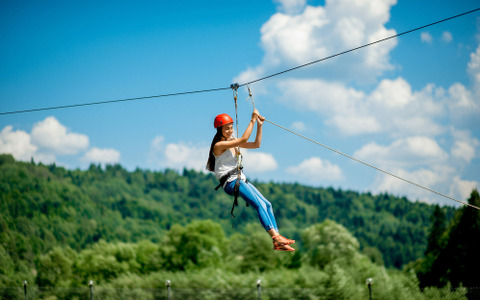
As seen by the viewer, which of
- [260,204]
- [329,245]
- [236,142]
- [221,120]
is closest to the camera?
[260,204]

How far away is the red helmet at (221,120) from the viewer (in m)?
7.46

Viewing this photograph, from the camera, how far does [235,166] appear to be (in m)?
7.49

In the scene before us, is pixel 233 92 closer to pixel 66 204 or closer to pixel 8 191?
pixel 8 191

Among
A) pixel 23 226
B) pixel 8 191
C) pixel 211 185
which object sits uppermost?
pixel 211 185

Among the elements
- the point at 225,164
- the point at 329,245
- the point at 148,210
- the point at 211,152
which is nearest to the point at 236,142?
the point at 225,164

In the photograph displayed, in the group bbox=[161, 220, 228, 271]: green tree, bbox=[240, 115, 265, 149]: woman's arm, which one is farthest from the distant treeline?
bbox=[240, 115, 265, 149]: woman's arm

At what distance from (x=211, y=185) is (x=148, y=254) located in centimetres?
12832

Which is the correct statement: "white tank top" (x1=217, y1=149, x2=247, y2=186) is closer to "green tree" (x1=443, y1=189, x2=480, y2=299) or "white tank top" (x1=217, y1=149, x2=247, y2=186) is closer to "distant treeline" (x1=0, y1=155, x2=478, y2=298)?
"green tree" (x1=443, y1=189, x2=480, y2=299)

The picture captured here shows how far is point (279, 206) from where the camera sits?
15988 cm

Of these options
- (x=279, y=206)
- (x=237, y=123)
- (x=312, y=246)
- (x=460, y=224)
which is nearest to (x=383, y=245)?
(x=279, y=206)

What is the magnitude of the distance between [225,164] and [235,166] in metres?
0.15

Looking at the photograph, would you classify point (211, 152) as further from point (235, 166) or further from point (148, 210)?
point (148, 210)

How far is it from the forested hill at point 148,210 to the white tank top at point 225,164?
53.5m

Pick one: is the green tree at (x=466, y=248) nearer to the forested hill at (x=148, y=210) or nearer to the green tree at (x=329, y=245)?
the green tree at (x=329, y=245)
